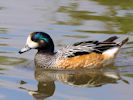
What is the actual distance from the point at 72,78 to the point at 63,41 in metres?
2.06

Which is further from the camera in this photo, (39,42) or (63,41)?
(63,41)

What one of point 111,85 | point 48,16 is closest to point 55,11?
point 48,16

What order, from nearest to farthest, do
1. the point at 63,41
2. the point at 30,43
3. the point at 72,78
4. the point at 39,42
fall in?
the point at 72,78, the point at 30,43, the point at 39,42, the point at 63,41

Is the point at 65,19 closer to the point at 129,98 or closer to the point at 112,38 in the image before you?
the point at 112,38

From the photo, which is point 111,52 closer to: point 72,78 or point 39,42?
point 72,78

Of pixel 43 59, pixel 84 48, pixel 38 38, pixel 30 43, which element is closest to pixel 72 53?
pixel 84 48

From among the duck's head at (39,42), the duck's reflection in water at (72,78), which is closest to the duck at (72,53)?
the duck's head at (39,42)

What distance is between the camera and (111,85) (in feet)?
38.8

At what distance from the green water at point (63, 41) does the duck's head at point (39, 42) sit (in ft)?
1.12

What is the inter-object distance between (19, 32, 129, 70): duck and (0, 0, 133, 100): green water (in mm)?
210

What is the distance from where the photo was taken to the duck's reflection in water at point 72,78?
11.7 meters

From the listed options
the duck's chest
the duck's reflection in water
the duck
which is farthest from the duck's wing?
the duck's reflection in water

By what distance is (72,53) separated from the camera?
13.1 metres

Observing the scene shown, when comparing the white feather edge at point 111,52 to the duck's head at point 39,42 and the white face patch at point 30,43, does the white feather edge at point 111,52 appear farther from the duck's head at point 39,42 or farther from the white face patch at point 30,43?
the white face patch at point 30,43
